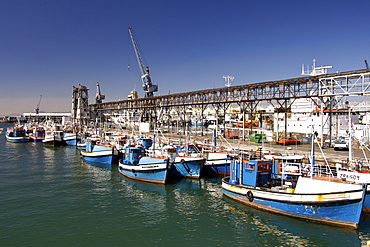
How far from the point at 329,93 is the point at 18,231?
4374 centimetres

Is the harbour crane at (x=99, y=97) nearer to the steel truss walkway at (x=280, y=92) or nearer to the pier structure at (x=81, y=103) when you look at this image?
the pier structure at (x=81, y=103)

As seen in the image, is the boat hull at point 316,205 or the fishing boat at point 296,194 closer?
the boat hull at point 316,205

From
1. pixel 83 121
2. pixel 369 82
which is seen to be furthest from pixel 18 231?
pixel 83 121

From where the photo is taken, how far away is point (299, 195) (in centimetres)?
1795

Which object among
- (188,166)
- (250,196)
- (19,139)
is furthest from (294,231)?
(19,139)

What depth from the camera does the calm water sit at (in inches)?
624

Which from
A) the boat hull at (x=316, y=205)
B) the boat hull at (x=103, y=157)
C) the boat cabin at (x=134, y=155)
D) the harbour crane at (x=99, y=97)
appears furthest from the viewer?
the harbour crane at (x=99, y=97)

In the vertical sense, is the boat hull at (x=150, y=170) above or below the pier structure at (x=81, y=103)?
below

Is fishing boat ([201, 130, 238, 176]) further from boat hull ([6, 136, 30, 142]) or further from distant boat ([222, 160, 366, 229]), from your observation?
boat hull ([6, 136, 30, 142])

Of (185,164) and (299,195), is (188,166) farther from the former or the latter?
(299,195)

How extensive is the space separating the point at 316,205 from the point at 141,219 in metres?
12.6

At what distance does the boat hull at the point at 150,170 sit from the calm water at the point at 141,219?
3.06 feet

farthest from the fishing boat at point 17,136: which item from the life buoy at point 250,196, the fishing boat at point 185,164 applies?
the life buoy at point 250,196

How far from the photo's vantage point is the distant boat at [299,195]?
16422 millimetres
